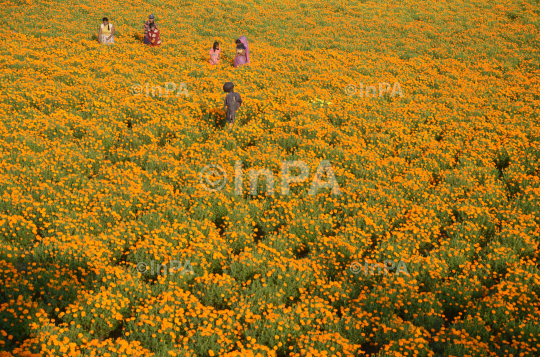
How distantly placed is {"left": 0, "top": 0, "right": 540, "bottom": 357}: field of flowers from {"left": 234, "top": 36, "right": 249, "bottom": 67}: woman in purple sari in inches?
34.3

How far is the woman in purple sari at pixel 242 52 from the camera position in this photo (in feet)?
55.0

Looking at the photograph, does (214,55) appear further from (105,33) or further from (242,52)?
(105,33)

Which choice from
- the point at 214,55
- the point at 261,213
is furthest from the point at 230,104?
the point at 214,55

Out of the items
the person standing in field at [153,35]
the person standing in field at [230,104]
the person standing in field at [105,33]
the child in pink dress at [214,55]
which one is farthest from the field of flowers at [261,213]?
the person standing in field at [153,35]

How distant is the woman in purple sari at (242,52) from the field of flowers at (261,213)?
872 millimetres

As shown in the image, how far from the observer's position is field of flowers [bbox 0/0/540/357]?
5316mm

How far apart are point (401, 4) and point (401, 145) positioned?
23545 mm

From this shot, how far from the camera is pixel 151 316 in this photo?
5242mm

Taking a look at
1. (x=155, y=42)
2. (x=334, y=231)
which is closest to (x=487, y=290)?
(x=334, y=231)

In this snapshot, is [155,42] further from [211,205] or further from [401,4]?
[401,4]

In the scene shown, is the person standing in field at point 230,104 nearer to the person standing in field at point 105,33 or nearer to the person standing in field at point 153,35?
the person standing in field at point 153,35

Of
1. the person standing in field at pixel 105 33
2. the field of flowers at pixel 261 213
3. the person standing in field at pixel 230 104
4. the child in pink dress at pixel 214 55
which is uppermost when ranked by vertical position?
the person standing in field at pixel 105 33

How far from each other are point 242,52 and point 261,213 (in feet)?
35.8

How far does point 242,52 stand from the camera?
16.9 meters
